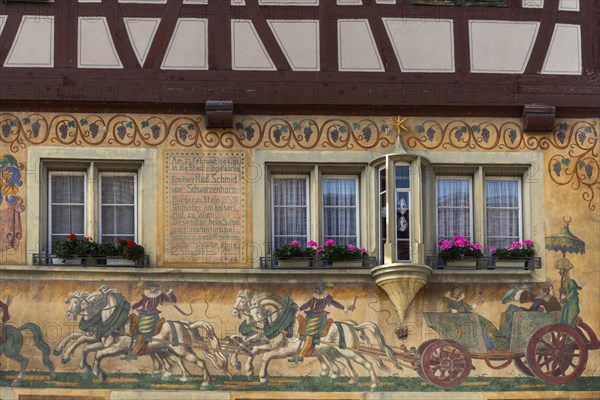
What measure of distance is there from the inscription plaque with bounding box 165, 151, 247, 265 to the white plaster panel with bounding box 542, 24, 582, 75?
4.04 metres

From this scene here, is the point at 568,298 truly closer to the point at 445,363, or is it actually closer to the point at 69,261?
the point at 445,363

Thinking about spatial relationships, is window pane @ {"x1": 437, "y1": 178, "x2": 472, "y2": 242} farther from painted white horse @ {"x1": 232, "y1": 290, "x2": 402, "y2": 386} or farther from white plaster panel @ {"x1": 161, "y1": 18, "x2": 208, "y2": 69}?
white plaster panel @ {"x1": 161, "y1": 18, "x2": 208, "y2": 69}

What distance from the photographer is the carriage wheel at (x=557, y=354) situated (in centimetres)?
2425

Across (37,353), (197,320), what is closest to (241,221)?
(197,320)

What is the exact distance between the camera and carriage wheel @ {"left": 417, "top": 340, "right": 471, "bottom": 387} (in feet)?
79.3

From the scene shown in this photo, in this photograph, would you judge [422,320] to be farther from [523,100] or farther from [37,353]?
[37,353]

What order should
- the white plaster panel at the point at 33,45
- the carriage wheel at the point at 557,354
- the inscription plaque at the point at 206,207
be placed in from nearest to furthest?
the carriage wheel at the point at 557,354, the inscription plaque at the point at 206,207, the white plaster panel at the point at 33,45

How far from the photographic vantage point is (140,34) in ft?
81.3

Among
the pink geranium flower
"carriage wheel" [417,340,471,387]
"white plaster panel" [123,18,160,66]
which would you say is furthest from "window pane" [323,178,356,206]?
"white plaster panel" [123,18,160,66]

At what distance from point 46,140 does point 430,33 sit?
194 inches

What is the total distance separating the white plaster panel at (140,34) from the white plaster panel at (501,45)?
400cm

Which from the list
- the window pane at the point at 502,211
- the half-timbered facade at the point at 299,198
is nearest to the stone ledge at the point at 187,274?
the half-timbered facade at the point at 299,198

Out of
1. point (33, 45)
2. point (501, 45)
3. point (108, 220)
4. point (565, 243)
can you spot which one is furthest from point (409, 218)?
point (33, 45)

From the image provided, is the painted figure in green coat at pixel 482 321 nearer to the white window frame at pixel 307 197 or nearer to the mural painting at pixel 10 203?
the white window frame at pixel 307 197
